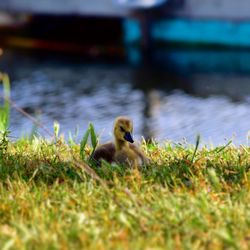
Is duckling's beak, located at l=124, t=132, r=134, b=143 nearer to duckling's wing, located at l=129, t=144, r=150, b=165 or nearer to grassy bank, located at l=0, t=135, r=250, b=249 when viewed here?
duckling's wing, located at l=129, t=144, r=150, b=165

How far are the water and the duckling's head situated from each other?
6821mm

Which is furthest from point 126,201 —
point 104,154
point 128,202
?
point 104,154

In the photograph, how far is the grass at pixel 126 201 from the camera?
4707 mm

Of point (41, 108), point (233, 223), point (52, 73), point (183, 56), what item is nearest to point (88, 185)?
point (233, 223)

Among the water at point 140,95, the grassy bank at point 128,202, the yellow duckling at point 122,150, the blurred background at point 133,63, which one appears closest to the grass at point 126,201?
the grassy bank at point 128,202

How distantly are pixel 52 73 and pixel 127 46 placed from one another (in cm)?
444

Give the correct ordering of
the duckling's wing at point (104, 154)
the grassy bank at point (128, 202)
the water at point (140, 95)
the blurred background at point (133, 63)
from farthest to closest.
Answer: the blurred background at point (133, 63), the water at point (140, 95), the duckling's wing at point (104, 154), the grassy bank at point (128, 202)

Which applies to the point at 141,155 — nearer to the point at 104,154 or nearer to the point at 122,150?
the point at 122,150

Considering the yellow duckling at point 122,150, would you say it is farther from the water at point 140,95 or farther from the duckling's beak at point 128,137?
the water at point 140,95

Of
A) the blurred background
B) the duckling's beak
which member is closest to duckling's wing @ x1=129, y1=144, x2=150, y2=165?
the duckling's beak

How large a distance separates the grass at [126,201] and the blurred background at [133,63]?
7759 mm

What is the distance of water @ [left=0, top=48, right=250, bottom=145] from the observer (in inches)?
627

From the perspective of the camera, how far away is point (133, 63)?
24.5 meters

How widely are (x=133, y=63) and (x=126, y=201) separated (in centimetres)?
1928
